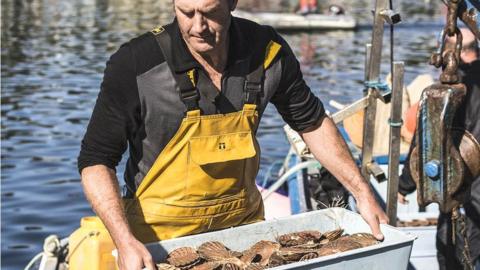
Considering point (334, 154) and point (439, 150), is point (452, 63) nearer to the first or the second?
point (439, 150)

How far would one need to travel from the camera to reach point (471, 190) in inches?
217

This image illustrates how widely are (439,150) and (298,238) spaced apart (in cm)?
67

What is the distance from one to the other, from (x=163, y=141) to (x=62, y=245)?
2.62 m

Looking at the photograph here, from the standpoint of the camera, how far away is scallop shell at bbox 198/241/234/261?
137 inches

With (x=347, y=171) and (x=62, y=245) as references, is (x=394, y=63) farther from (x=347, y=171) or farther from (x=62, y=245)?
(x=62, y=245)

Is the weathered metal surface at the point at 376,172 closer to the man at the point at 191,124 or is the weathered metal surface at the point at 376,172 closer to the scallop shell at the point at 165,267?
the man at the point at 191,124

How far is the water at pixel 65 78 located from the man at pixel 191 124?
510cm

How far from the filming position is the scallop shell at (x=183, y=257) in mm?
3379

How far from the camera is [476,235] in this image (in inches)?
225

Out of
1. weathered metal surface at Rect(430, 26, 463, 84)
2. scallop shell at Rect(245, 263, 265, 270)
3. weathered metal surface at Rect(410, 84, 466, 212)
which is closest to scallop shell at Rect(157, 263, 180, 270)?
scallop shell at Rect(245, 263, 265, 270)

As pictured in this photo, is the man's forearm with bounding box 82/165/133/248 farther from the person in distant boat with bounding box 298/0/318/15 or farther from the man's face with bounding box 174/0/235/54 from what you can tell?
the person in distant boat with bounding box 298/0/318/15

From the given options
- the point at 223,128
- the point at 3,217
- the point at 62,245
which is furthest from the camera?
the point at 3,217

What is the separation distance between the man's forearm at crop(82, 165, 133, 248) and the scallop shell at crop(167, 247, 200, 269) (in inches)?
7.6

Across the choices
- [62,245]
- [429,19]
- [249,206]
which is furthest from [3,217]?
[429,19]
